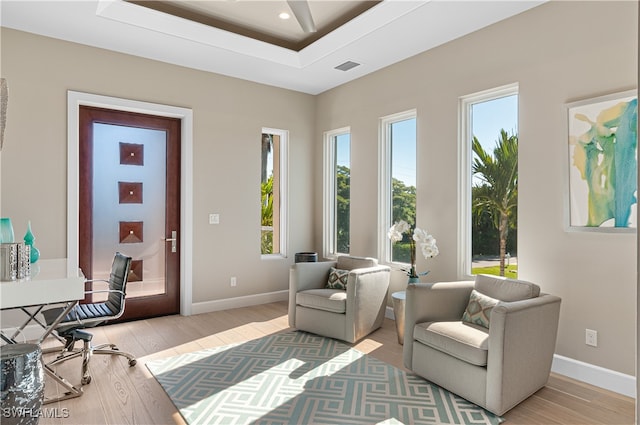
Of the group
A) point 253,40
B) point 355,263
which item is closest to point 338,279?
point 355,263

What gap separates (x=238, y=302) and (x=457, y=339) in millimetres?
3166

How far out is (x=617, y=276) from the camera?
282cm

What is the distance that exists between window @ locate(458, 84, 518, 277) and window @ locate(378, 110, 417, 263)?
70 cm

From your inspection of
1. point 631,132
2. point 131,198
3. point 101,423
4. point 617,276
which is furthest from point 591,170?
point 131,198

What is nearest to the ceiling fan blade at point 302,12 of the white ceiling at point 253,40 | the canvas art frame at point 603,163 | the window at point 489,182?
the white ceiling at point 253,40

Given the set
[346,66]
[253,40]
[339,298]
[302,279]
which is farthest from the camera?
[346,66]

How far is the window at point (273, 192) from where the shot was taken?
557 cm

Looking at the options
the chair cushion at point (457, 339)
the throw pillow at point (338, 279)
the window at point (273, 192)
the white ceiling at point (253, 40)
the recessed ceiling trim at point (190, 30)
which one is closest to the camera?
the chair cushion at point (457, 339)

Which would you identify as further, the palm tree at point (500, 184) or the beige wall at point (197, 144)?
the beige wall at point (197, 144)

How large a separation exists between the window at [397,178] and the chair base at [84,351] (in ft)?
9.43

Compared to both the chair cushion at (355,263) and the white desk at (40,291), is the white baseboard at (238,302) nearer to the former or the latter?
the chair cushion at (355,263)

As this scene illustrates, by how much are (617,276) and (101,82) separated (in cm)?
492

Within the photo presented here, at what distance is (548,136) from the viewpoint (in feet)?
10.5

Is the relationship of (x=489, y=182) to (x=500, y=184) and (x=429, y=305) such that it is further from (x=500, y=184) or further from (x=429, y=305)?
(x=429, y=305)
